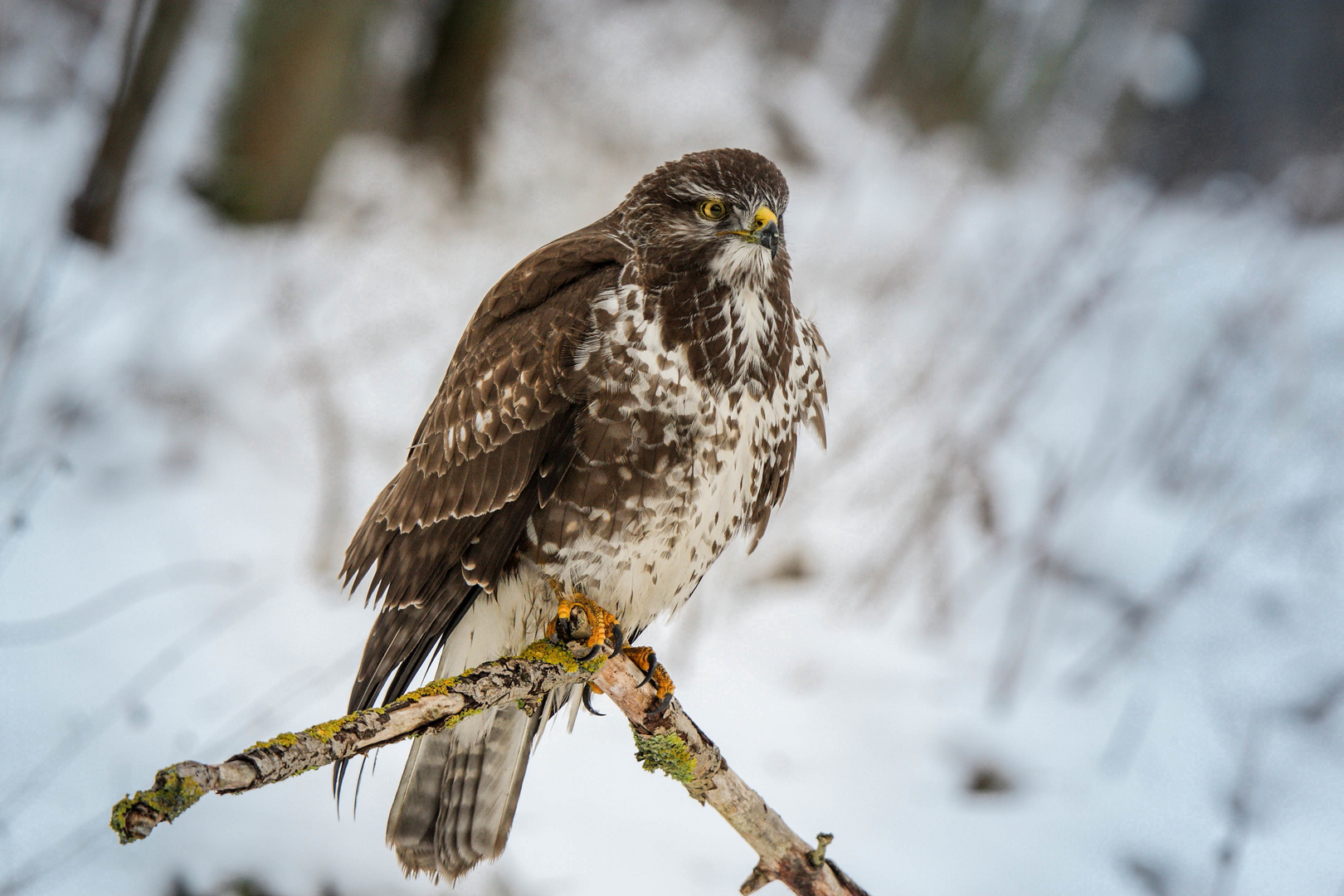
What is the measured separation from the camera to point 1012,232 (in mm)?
6789

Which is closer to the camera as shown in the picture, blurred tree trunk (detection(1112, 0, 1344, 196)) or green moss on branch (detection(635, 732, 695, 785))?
green moss on branch (detection(635, 732, 695, 785))

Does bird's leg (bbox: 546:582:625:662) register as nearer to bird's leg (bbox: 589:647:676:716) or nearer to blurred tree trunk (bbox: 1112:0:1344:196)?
bird's leg (bbox: 589:647:676:716)

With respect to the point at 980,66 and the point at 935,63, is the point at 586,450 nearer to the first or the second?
the point at 935,63

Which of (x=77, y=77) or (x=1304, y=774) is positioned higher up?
(x=77, y=77)

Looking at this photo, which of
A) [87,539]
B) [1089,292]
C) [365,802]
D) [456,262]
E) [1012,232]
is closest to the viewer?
[365,802]

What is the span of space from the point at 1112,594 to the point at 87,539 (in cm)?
480

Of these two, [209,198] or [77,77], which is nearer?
[209,198]

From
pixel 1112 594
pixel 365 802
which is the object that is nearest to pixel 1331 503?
pixel 1112 594

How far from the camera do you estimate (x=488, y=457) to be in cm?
244

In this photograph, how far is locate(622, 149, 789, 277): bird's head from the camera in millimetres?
2443

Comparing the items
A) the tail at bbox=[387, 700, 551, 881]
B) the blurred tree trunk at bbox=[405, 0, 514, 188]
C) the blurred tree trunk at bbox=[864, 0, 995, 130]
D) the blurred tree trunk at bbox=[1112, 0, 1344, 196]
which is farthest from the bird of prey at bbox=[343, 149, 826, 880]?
the blurred tree trunk at bbox=[864, 0, 995, 130]

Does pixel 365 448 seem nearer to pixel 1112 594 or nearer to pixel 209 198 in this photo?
pixel 209 198

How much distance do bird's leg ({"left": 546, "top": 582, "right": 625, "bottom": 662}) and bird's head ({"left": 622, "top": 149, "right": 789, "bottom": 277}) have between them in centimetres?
83

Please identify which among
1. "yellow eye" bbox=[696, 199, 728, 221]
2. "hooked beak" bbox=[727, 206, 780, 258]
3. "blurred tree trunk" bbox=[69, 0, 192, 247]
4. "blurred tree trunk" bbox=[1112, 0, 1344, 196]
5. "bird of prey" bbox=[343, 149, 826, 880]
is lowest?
"bird of prey" bbox=[343, 149, 826, 880]
